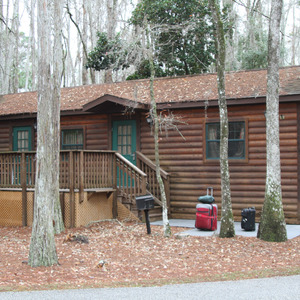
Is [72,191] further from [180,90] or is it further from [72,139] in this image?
[180,90]

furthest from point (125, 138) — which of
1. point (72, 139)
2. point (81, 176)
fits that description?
point (81, 176)

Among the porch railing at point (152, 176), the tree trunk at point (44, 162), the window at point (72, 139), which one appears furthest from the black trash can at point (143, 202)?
the window at point (72, 139)

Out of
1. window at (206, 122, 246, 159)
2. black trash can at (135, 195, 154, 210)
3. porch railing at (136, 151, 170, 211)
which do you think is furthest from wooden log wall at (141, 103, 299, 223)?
black trash can at (135, 195, 154, 210)

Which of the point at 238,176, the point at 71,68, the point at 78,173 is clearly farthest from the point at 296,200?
the point at 71,68

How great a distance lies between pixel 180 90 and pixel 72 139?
4190mm

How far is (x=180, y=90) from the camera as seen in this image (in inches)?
563

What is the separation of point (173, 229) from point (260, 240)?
2572 mm

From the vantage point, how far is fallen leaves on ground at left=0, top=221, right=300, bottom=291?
677 cm

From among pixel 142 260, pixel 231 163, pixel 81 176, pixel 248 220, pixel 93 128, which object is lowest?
pixel 142 260

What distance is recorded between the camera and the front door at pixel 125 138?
14398mm

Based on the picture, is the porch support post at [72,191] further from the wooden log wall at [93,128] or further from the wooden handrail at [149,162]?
the wooden log wall at [93,128]

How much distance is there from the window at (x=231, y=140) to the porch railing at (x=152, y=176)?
1442mm

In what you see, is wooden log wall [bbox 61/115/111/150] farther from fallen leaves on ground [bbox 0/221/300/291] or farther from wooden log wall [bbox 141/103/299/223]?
fallen leaves on ground [bbox 0/221/300/291]

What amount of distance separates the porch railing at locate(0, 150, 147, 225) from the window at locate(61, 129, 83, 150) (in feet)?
7.04
